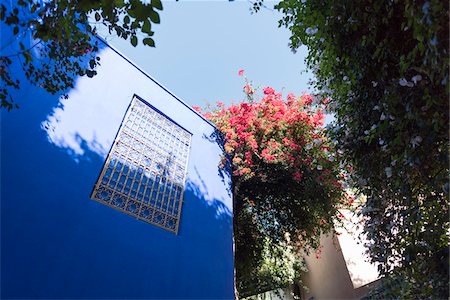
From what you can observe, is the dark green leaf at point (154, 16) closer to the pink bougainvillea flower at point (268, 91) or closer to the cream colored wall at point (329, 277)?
the pink bougainvillea flower at point (268, 91)

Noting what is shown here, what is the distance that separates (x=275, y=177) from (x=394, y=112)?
5080 mm

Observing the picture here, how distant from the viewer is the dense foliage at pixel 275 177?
8.21 meters

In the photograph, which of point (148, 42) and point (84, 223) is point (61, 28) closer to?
point (148, 42)

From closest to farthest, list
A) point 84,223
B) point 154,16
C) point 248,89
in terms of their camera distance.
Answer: point 154,16 → point 84,223 → point 248,89

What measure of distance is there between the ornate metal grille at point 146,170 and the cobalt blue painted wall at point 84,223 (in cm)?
16

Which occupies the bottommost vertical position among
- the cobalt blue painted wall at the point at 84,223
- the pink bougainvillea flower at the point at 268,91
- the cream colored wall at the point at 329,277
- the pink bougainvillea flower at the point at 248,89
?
the cobalt blue painted wall at the point at 84,223

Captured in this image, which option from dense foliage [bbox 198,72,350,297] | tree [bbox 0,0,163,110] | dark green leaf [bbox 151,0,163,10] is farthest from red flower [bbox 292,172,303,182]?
dark green leaf [bbox 151,0,163,10]

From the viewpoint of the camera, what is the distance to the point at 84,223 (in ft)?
14.1

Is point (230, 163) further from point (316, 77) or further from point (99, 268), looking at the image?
point (99, 268)

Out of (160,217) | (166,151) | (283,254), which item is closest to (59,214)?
(160,217)

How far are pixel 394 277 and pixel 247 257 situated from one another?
5667 mm

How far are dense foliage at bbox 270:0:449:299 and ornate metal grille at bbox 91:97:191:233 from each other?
3.00m

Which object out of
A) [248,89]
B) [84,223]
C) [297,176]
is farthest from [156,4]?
[248,89]

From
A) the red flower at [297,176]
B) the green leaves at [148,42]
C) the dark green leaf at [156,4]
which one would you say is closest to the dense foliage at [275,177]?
the red flower at [297,176]
